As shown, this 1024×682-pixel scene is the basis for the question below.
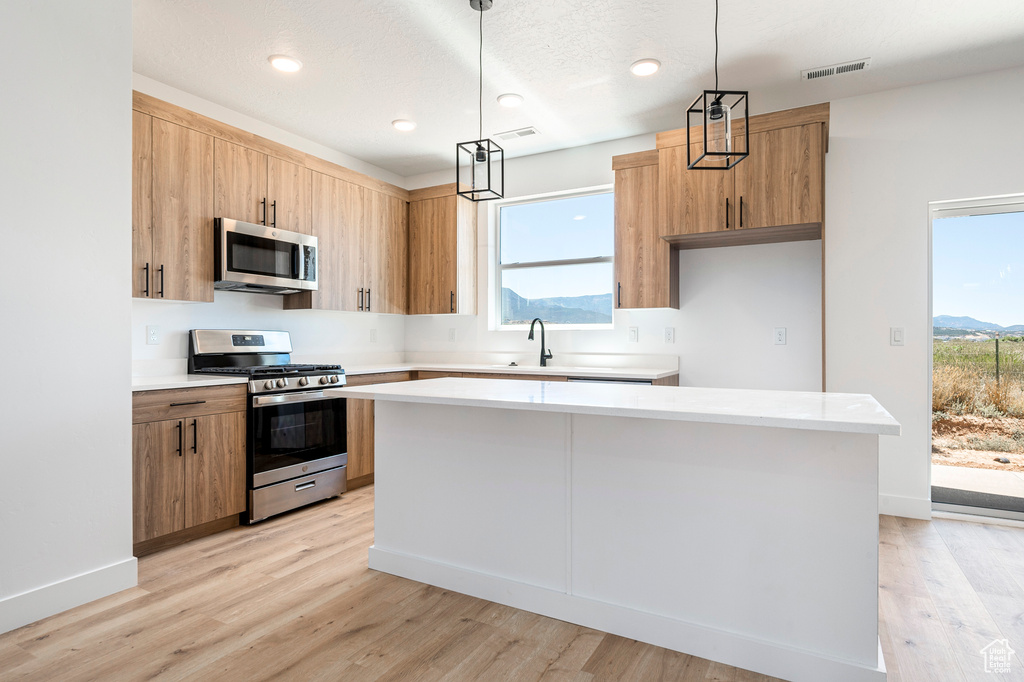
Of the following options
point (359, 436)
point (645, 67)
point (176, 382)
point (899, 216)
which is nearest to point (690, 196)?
point (645, 67)

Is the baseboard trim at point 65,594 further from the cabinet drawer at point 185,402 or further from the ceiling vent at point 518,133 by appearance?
the ceiling vent at point 518,133

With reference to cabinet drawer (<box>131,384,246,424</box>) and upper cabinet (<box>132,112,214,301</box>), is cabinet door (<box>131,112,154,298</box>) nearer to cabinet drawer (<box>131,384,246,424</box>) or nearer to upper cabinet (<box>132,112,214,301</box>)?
upper cabinet (<box>132,112,214,301</box>)

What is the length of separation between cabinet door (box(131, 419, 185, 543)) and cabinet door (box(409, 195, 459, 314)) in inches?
89.9

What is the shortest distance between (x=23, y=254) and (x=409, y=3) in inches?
73.3

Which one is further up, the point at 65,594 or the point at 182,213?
the point at 182,213

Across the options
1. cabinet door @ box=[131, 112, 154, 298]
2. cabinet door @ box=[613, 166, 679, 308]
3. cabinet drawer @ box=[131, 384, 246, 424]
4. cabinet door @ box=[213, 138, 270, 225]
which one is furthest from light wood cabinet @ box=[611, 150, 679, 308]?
cabinet door @ box=[131, 112, 154, 298]

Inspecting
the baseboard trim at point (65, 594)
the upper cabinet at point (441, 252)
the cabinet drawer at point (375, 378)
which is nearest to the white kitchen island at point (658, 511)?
the baseboard trim at point (65, 594)

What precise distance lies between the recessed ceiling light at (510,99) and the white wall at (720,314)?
3.28 feet

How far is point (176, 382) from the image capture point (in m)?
2.84

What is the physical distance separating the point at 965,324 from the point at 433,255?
3699 millimetres

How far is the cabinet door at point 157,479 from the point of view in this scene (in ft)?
8.68

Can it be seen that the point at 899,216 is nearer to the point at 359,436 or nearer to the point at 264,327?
the point at 359,436

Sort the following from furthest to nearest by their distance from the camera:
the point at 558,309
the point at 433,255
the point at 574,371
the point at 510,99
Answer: the point at 433,255, the point at 558,309, the point at 574,371, the point at 510,99

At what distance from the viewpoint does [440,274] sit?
4688 millimetres
